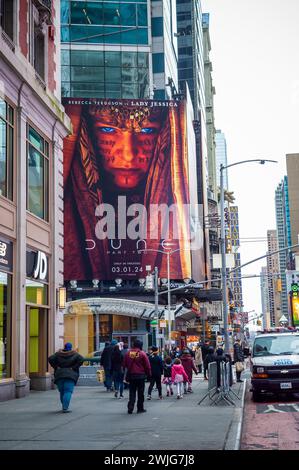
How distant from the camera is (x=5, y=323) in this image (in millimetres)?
22078

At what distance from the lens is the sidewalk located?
11.1m

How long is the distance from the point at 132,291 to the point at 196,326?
26.5 metres

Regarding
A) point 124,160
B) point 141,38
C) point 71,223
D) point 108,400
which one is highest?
point 141,38

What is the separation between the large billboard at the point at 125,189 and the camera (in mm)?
63844

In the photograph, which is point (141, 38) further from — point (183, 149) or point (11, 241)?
point (11, 241)

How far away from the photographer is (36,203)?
2600cm

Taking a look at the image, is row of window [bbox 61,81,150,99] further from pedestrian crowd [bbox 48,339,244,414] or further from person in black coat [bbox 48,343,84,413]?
person in black coat [bbox 48,343,84,413]

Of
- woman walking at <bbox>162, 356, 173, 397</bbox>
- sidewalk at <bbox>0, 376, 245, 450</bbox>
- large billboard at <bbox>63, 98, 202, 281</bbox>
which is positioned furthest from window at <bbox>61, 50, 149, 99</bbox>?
sidewalk at <bbox>0, 376, 245, 450</bbox>

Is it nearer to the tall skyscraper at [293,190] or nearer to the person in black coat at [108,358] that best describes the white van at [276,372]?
the person in black coat at [108,358]

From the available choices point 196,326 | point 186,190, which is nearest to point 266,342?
point 186,190

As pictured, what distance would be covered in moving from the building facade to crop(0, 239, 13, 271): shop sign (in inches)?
1.3

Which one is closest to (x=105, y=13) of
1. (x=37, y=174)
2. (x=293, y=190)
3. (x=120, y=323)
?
(x=120, y=323)

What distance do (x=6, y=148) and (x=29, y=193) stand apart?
271cm

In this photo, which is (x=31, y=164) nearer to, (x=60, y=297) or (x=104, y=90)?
Answer: (x=60, y=297)
